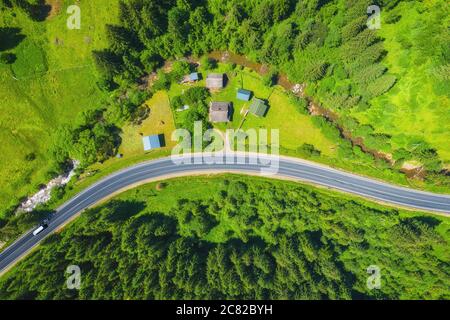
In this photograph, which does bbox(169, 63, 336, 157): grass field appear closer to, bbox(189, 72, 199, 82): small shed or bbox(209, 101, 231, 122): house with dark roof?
bbox(189, 72, 199, 82): small shed

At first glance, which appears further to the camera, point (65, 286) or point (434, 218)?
point (434, 218)

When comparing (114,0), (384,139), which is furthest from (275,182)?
(114,0)

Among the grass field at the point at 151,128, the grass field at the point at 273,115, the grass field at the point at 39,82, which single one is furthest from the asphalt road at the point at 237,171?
the grass field at the point at 39,82

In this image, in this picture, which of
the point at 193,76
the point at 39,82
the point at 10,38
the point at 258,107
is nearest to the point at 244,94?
the point at 258,107

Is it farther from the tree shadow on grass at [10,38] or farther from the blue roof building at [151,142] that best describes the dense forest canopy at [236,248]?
the tree shadow on grass at [10,38]

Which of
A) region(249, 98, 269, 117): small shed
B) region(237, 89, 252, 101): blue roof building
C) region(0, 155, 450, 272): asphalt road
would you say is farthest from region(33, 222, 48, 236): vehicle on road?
region(249, 98, 269, 117): small shed
